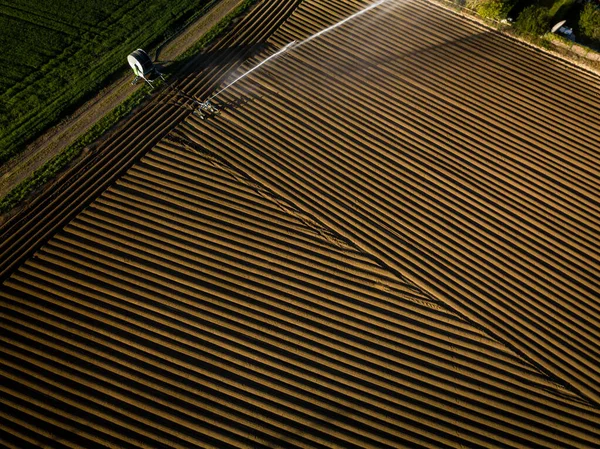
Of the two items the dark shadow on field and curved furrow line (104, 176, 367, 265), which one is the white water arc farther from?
curved furrow line (104, 176, 367, 265)

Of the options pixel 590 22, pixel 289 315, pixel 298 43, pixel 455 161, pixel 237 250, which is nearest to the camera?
pixel 289 315

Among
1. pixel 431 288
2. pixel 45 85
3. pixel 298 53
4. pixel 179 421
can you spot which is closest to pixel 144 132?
pixel 45 85

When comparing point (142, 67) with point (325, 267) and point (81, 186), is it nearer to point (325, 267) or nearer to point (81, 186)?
point (81, 186)

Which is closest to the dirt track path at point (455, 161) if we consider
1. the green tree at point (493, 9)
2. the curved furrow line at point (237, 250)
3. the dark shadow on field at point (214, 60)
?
the green tree at point (493, 9)

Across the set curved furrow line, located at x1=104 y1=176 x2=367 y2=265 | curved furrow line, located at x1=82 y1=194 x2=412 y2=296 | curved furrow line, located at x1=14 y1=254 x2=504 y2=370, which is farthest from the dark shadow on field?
curved furrow line, located at x1=14 y1=254 x2=504 y2=370

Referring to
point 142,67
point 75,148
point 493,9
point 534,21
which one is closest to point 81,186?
point 75,148

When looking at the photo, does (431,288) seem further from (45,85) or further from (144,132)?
(45,85)

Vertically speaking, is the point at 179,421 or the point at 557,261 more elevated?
the point at 557,261
